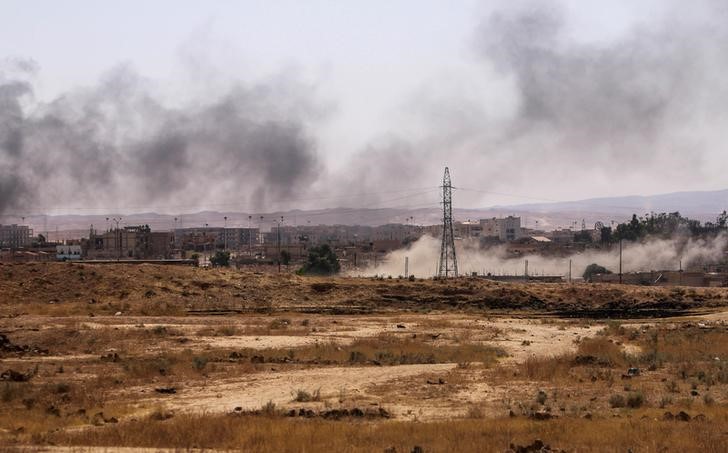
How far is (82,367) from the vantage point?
29.8 meters

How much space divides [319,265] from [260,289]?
148 feet

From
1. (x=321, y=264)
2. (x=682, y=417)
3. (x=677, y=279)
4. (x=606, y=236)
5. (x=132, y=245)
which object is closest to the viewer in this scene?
(x=682, y=417)

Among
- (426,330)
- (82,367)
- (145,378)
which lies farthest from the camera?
(426,330)

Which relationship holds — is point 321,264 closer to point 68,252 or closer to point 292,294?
point 68,252

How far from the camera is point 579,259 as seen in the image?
463 ft

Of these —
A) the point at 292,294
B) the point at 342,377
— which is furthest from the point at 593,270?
the point at 342,377

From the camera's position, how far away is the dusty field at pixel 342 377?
18.7 meters

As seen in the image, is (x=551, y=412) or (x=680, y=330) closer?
(x=551, y=412)

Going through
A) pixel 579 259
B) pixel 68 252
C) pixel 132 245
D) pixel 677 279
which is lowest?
pixel 677 279

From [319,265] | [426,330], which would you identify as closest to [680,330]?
[426,330]

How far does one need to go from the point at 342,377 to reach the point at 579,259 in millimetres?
118799

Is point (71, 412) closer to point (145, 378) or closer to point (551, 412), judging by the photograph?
point (145, 378)

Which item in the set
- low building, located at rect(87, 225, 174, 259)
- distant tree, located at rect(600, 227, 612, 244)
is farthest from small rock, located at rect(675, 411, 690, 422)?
distant tree, located at rect(600, 227, 612, 244)

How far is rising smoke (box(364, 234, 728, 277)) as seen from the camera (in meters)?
135
